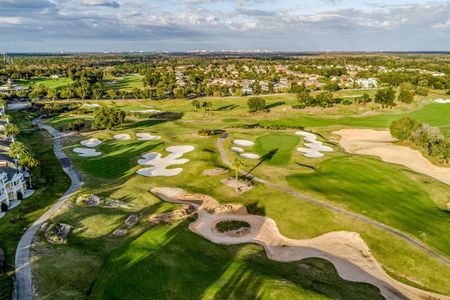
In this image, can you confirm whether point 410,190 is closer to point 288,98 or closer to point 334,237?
point 334,237

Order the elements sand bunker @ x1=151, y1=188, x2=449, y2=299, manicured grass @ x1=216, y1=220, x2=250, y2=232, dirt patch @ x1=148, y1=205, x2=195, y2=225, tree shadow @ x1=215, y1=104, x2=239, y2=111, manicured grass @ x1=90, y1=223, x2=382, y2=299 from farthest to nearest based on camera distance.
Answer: tree shadow @ x1=215, y1=104, x2=239, y2=111 → dirt patch @ x1=148, y1=205, x2=195, y2=225 → manicured grass @ x1=216, y1=220, x2=250, y2=232 → sand bunker @ x1=151, y1=188, x2=449, y2=299 → manicured grass @ x1=90, y1=223, x2=382, y2=299

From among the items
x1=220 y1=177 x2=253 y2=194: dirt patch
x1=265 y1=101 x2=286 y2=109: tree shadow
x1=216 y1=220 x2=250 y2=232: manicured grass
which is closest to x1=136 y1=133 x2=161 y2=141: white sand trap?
x1=220 y1=177 x2=253 y2=194: dirt patch

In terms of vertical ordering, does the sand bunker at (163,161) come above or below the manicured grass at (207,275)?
above

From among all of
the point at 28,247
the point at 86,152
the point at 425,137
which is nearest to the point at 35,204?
the point at 28,247

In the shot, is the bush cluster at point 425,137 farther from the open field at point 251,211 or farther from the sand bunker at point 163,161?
the sand bunker at point 163,161

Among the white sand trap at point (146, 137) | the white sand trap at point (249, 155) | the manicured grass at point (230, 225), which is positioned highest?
the white sand trap at point (146, 137)

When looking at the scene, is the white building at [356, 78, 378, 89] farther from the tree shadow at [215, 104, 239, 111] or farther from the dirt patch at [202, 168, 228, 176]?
the dirt patch at [202, 168, 228, 176]

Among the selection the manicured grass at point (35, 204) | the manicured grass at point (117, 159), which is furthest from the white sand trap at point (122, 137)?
the manicured grass at point (35, 204)
